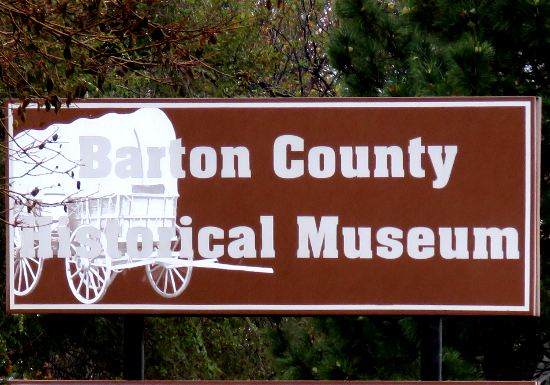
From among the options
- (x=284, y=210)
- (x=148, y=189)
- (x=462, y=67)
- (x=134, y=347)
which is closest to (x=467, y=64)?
(x=462, y=67)

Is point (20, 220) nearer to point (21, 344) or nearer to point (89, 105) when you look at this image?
point (89, 105)

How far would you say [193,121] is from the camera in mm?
6371

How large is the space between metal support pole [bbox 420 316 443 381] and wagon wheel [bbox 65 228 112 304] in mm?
1688

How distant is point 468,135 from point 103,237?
1932mm

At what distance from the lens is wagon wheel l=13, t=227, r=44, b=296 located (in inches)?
250

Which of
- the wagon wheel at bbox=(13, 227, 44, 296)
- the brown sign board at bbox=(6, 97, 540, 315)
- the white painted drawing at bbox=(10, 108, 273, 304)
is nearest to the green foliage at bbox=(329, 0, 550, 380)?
the brown sign board at bbox=(6, 97, 540, 315)

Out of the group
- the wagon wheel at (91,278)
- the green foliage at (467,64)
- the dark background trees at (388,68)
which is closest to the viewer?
the dark background trees at (388,68)

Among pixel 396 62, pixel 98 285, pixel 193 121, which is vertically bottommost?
pixel 98 285

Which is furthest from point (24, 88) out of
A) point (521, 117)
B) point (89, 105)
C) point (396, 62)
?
point (396, 62)

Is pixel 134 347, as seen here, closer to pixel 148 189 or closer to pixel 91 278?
pixel 91 278

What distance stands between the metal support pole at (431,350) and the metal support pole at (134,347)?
1.50 metres

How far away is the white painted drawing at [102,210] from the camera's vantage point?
20.7ft

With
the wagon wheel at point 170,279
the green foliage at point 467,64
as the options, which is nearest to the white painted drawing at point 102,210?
the wagon wheel at point 170,279

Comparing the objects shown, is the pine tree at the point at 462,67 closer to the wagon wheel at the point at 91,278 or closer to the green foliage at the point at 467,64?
the green foliage at the point at 467,64
